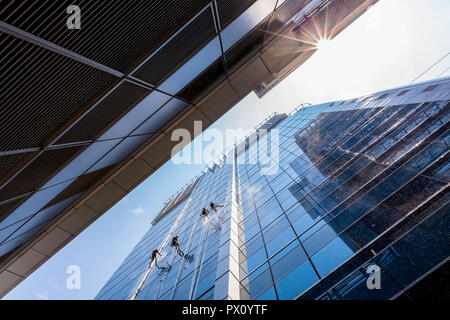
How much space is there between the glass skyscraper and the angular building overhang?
5407mm

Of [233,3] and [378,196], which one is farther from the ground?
[233,3]

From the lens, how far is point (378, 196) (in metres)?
7.44

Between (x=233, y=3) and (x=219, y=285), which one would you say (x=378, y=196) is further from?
(x=233, y=3)

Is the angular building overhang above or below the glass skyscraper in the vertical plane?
above

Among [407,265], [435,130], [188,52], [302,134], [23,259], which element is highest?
[188,52]

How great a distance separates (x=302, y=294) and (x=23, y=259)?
34.1 ft

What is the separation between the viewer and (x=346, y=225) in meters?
7.27

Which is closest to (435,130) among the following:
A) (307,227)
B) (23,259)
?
(307,227)

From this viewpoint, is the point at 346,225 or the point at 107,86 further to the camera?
the point at 346,225

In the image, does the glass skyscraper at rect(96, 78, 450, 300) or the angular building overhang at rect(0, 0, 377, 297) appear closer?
the angular building overhang at rect(0, 0, 377, 297)

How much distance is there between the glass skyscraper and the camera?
5.28 metres

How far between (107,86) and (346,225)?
301 inches

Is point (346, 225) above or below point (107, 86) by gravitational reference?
below

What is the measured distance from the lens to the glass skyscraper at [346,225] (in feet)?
17.3
